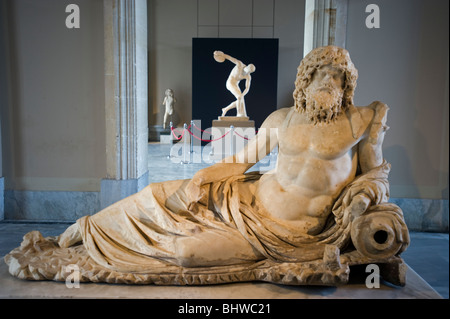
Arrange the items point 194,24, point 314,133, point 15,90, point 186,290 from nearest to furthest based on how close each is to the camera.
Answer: point 186,290
point 314,133
point 15,90
point 194,24

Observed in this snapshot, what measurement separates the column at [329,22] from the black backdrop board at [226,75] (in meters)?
6.88

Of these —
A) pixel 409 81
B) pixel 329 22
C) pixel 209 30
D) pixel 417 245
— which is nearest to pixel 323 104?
pixel 329 22

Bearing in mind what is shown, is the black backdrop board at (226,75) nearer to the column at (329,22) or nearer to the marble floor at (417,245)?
the marble floor at (417,245)

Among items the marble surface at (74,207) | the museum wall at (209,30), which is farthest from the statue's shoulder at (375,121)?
the museum wall at (209,30)

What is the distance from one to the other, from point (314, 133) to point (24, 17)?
3.95 meters

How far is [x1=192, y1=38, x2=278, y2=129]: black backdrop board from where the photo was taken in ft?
37.0

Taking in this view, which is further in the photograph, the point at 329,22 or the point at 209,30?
the point at 209,30

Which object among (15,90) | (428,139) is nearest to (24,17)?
(15,90)

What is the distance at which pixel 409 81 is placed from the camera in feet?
14.9

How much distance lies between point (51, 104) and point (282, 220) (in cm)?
349

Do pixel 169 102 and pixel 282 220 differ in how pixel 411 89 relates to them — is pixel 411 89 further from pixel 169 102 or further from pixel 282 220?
pixel 169 102

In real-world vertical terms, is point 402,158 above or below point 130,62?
below

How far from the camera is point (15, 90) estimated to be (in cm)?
474
